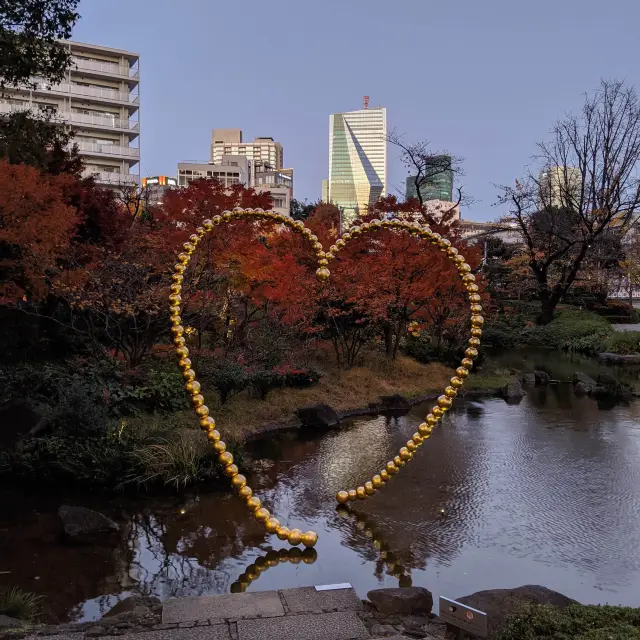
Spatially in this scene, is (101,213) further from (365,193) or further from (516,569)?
(365,193)

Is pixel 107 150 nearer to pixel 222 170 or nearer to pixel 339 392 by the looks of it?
pixel 222 170

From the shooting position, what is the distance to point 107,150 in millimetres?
41781

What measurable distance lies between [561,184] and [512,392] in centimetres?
1732

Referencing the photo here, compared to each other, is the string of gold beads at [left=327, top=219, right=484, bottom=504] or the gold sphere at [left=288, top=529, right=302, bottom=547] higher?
the string of gold beads at [left=327, top=219, right=484, bottom=504]

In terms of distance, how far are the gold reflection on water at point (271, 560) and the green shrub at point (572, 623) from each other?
107 inches

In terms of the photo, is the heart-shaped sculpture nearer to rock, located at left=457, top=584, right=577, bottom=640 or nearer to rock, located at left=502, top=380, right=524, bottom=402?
rock, located at left=457, top=584, right=577, bottom=640

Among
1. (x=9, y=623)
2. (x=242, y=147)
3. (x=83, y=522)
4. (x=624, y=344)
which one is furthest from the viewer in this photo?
(x=242, y=147)

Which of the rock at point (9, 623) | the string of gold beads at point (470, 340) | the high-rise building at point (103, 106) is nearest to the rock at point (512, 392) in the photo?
the string of gold beads at point (470, 340)

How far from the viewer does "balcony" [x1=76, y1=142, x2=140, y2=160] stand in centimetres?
4112

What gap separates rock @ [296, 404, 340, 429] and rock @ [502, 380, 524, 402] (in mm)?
5924

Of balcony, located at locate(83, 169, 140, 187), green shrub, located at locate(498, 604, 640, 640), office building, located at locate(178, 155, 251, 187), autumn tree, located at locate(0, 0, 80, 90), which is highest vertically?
office building, located at locate(178, 155, 251, 187)

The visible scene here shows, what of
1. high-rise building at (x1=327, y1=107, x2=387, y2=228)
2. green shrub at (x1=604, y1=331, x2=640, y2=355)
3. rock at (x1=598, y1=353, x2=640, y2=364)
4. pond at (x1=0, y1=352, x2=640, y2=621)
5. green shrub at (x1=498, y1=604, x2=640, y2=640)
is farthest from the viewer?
high-rise building at (x1=327, y1=107, x2=387, y2=228)

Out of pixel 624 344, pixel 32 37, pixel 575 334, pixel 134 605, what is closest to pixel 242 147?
pixel 575 334

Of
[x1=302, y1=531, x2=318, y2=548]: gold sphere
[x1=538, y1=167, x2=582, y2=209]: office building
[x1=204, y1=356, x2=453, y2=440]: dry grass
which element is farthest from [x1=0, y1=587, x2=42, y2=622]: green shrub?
[x1=538, y1=167, x2=582, y2=209]: office building
